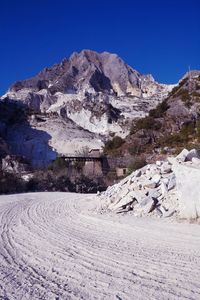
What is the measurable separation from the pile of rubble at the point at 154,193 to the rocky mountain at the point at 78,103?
55645 millimetres

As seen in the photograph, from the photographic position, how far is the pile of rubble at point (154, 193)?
11.1 m

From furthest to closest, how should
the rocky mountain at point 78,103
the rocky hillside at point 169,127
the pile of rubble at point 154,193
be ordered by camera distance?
1. the rocky mountain at point 78,103
2. the rocky hillside at point 169,127
3. the pile of rubble at point 154,193

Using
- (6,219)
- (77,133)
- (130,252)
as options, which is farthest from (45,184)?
(77,133)

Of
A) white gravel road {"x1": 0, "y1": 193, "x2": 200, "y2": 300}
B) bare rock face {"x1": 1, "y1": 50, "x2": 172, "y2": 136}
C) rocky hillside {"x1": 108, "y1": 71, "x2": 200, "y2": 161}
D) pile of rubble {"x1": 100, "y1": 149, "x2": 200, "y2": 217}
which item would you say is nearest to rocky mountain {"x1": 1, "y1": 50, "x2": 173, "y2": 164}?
bare rock face {"x1": 1, "y1": 50, "x2": 172, "y2": 136}

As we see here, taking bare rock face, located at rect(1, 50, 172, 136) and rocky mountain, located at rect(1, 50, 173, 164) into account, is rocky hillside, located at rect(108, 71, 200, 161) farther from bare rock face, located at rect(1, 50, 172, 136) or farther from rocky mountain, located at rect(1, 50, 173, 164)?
bare rock face, located at rect(1, 50, 172, 136)

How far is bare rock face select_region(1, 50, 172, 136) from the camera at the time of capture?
284 feet

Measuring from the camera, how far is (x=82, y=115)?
89.1 m

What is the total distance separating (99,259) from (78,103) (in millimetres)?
88573

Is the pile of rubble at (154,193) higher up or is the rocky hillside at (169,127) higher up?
the rocky hillside at (169,127)

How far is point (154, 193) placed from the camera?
458 inches

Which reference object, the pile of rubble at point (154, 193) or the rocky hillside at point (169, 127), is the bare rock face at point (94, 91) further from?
the pile of rubble at point (154, 193)

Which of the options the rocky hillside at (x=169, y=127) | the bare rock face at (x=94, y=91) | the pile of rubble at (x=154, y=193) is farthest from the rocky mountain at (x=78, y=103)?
the pile of rubble at (x=154, y=193)

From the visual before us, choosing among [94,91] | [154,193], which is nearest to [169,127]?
[154,193]

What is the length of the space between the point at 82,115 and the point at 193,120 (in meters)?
44.6
